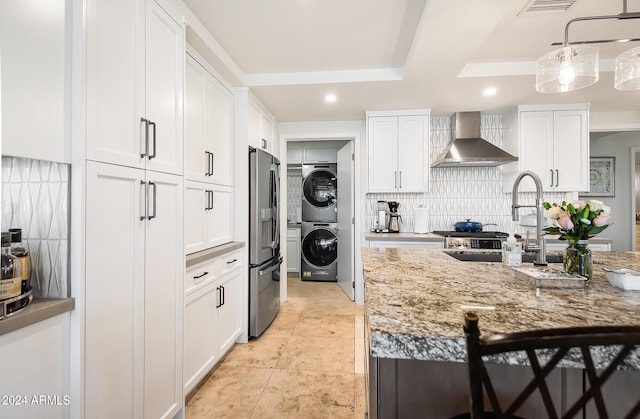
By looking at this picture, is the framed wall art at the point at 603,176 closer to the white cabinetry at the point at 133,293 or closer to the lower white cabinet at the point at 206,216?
the lower white cabinet at the point at 206,216

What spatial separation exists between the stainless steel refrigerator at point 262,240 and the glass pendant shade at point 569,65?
2.13 metres

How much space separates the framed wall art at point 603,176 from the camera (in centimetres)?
457

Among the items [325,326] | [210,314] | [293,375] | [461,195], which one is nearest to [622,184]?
[461,195]

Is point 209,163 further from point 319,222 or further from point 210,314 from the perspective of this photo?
point 319,222

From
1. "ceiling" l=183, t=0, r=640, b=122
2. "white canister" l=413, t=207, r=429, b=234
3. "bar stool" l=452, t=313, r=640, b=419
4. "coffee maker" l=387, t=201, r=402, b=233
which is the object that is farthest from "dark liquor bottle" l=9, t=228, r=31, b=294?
"white canister" l=413, t=207, r=429, b=234

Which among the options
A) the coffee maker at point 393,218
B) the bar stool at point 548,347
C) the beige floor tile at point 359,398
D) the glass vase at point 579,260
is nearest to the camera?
the bar stool at point 548,347

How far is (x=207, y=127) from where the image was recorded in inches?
91.2

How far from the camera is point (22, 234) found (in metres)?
1.06

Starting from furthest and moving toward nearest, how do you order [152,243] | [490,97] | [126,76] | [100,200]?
1. [490,97]
2. [152,243]
3. [126,76]
4. [100,200]

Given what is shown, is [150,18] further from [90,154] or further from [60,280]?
[60,280]

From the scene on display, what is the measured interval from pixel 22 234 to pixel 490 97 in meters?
A: 3.61

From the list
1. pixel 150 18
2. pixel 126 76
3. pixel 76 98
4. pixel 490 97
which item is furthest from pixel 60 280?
pixel 490 97

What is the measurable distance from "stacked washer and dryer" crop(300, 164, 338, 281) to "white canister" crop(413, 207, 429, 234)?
1.62 m

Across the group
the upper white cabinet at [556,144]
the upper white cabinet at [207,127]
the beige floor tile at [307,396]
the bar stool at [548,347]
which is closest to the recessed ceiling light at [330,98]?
the upper white cabinet at [207,127]
